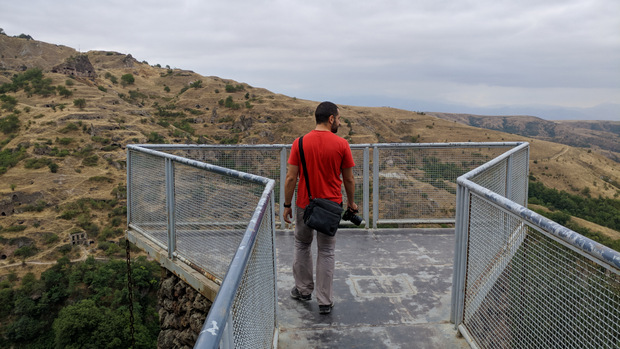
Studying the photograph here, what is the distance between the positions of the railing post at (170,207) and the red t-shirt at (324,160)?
Answer: 1586 millimetres

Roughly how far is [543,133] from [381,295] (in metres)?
184

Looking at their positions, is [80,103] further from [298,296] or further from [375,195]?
[298,296]

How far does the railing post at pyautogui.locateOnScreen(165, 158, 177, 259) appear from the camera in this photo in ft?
15.3

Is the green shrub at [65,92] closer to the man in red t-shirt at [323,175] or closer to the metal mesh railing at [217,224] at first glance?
the metal mesh railing at [217,224]

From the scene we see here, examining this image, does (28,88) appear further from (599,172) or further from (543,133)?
(543,133)

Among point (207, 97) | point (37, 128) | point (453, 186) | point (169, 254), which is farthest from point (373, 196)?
point (207, 97)

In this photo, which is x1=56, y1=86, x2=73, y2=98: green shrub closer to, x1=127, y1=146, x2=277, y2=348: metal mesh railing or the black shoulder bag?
x1=127, y1=146, x2=277, y2=348: metal mesh railing

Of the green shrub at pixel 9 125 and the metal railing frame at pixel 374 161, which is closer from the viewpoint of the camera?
the metal railing frame at pixel 374 161

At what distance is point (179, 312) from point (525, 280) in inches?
158

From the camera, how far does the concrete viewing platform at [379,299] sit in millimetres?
3781

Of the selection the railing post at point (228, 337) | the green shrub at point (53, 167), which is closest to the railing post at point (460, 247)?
the railing post at point (228, 337)

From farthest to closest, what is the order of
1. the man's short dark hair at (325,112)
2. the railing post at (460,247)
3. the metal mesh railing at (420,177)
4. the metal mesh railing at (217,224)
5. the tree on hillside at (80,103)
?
the tree on hillside at (80,103) < the metal mesh railing at (420,177) < the man's short dark hair at (325,112) < the railing post at (460,247) < the metal mesh railing at (217,224)

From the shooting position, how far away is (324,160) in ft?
12.4

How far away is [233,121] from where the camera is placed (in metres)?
71.8
